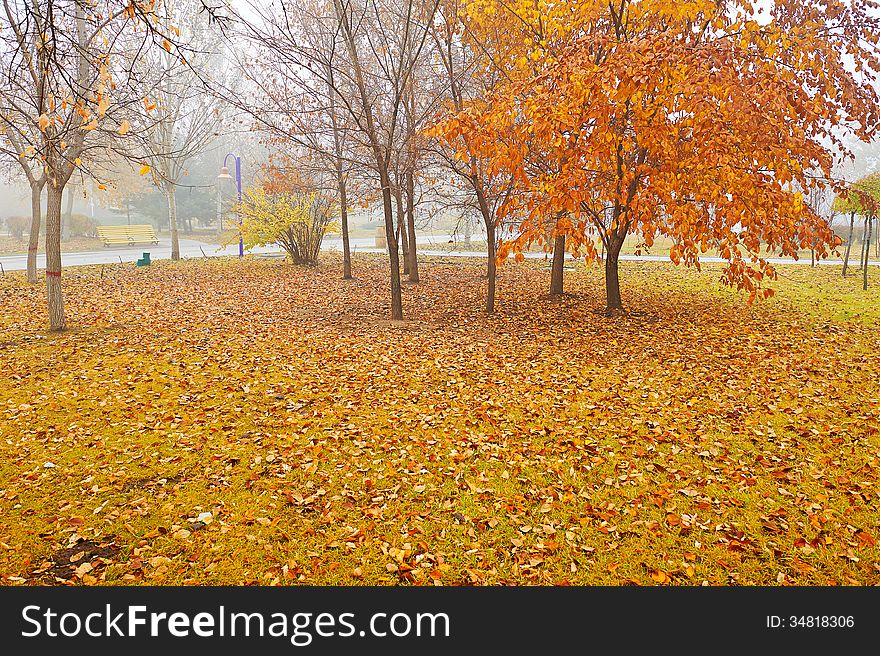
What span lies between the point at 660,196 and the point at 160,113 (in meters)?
19.1

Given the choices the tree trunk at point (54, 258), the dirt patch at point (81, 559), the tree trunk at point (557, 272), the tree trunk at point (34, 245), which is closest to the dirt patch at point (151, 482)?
the dirt patch at point (81, 559)

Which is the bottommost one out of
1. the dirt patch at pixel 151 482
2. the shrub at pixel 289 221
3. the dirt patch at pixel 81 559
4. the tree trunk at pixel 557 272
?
the dirt patch at pixel 81 559

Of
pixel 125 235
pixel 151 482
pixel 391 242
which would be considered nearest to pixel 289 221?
pixel 391 242

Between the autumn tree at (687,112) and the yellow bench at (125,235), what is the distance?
27.4m

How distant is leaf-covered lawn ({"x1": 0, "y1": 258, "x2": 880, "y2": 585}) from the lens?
3.44 m

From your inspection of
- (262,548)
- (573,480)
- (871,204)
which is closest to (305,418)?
(262,548)

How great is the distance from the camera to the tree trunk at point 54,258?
8414 mm

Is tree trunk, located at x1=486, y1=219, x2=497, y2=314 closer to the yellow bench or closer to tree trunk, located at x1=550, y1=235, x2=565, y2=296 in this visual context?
tree trunk, located at x1=550, y1=235, x2=565, y2=296

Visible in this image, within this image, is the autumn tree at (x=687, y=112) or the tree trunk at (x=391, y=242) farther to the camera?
the tree trunk at (x=391, y=242)

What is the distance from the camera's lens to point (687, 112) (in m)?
8.17

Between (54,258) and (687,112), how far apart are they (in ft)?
31.8

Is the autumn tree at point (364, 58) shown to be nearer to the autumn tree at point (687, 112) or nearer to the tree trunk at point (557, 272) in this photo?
the autumn tree at point (687, 112)

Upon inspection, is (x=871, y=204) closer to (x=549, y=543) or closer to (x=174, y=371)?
(x=549, y=543)

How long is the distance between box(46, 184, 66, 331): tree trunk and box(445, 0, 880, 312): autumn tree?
601 centimetres
